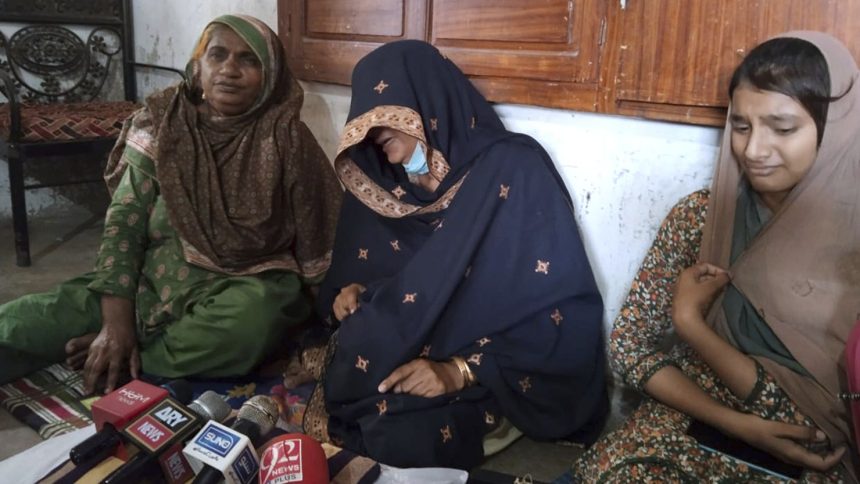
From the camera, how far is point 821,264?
47.9 inches

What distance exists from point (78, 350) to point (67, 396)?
136 millimetres

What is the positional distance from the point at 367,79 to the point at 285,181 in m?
0.50

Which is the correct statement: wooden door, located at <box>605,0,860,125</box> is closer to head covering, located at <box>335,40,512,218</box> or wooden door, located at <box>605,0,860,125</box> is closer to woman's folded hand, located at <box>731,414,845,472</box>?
head covering, located at <box>335,40,512,218</box>

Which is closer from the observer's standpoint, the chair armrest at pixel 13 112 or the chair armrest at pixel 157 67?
the chair armrest at pixel 13 112

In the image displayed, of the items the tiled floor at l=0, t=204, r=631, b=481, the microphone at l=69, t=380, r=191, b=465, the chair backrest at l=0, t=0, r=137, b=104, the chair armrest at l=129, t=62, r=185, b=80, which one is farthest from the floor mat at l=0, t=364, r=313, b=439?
the chair backrest at l=0, t=0, r=137, b=104

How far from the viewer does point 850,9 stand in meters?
1.28

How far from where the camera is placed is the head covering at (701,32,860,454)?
1.19m

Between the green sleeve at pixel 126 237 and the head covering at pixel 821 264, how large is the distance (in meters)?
1.60

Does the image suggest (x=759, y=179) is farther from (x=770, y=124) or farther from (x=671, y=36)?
(x=671, y=36)

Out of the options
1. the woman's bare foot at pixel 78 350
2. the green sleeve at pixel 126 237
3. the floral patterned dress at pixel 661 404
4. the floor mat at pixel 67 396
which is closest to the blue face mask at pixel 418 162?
the floral patterned dress at pixel 661 404

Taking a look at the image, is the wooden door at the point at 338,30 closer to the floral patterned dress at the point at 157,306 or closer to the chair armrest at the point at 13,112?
the floral patterned dress at the point at 157,306

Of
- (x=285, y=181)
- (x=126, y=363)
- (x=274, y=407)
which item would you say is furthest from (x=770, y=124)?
(x=126, y=363)

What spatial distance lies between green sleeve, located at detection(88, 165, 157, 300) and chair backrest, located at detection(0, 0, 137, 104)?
5.90 feet

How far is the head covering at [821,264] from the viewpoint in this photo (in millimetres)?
1187
